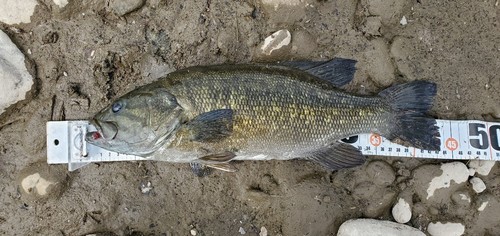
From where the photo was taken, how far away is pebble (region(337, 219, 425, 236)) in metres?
4.39

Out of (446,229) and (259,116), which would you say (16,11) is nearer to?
(259,116)

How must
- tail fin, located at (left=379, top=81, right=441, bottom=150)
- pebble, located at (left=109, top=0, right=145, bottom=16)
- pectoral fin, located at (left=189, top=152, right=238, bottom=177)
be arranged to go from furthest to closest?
pebble, located at (left=109, top=0, right=145, bottom=16), tail fin, located at (left=379, top=81, right=441, bottom=150), pectoral fin, located at (left=189, top=152, right=238, bottom=177)

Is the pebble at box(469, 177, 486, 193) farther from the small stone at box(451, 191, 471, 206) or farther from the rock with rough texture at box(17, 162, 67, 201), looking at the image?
the rock with rough texture at box(17, 162, 67, 201)

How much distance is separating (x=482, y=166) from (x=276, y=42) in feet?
8.24

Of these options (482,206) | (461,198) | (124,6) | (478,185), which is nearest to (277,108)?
(124,6)

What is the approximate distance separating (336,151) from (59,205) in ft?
9.10

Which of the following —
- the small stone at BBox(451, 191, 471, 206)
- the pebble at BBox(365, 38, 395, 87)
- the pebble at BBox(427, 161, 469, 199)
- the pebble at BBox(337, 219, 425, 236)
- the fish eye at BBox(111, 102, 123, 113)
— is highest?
the pebble at BBox(365, 38, 395, 87)

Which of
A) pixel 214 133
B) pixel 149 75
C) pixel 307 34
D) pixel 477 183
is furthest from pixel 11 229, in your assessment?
pixel 477 183

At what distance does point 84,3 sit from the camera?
457cm

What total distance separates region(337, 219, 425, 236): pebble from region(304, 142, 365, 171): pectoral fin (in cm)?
58

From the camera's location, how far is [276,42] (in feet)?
15.0

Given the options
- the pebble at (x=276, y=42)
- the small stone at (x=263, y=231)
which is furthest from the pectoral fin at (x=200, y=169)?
the pebble at (x=276, y=42)

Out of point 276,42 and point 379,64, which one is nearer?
point 276,42

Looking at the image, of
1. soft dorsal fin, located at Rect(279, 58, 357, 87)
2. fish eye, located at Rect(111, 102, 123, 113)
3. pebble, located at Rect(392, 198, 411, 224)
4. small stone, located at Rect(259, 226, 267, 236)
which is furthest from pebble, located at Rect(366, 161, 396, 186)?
fish eye, located at Rect(111, 102, 123, 113)
